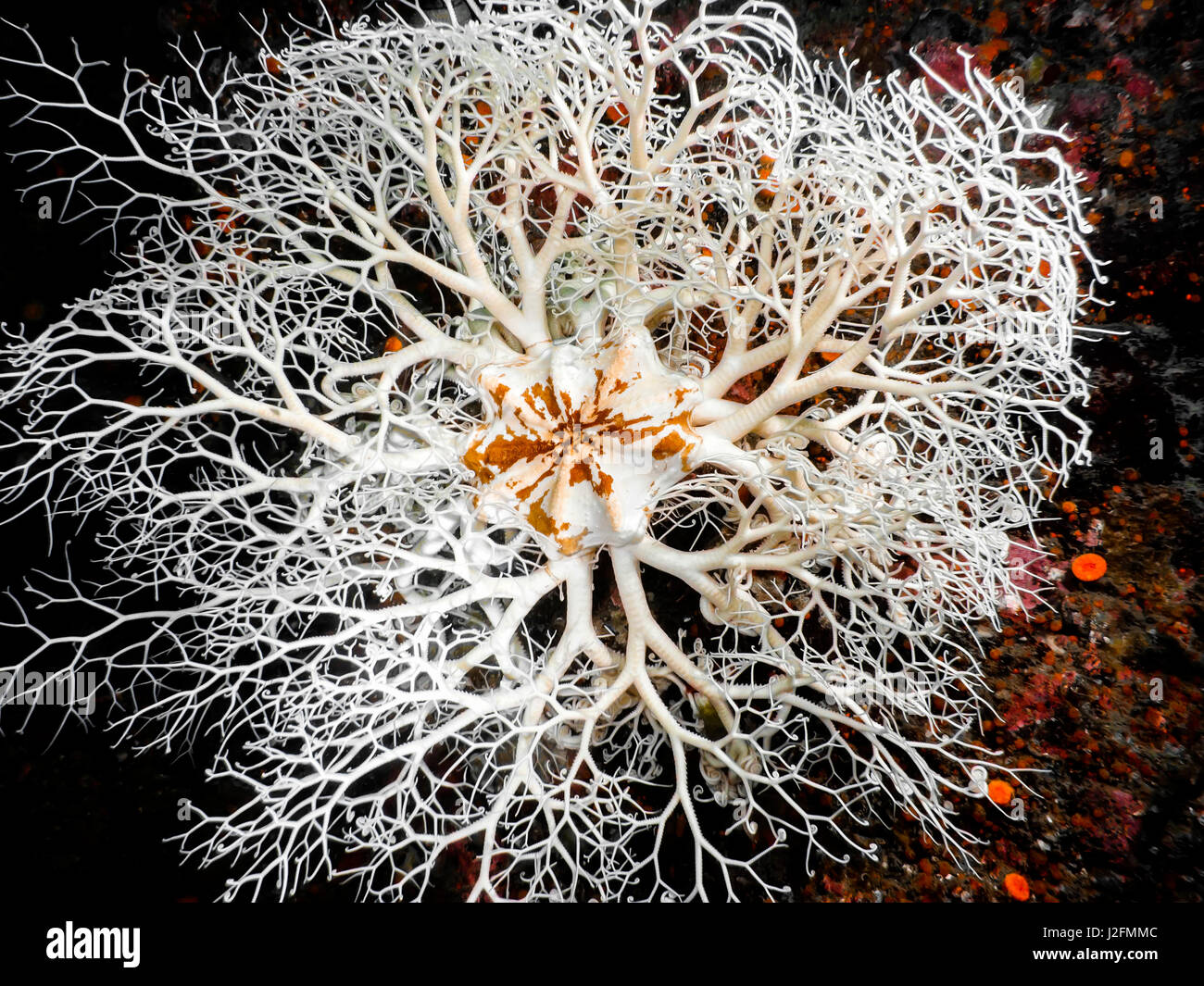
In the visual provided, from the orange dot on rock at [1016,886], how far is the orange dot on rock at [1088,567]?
838 mm

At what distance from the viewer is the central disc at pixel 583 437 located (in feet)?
5.32

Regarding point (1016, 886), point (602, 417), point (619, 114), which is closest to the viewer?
point (602, 417)

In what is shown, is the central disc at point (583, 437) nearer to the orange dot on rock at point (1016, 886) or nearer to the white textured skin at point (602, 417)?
the white textured skin at point (602, 417)

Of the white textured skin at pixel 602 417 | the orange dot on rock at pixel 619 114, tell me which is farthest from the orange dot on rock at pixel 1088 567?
the orange dot on rock at pixel 619 114

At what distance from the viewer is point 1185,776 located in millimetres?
1796

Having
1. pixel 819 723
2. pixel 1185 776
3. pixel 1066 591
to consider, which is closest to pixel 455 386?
pixel 819 723

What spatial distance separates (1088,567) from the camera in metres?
1.92

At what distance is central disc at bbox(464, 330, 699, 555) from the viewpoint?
162cm

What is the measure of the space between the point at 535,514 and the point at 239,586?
2.41 feet

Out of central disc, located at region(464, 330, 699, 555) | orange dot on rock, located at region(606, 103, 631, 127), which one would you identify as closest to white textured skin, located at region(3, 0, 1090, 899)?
central disc, located at region(464, 330, 699, 555)

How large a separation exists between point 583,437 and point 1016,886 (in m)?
1.69

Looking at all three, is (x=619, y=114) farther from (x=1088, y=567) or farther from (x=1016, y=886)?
(x=1016, y=886)

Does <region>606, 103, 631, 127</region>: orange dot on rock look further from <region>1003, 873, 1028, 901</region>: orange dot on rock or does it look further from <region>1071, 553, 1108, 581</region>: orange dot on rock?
<region>1003, 873, 1028, 901</region>: orange dot on rock

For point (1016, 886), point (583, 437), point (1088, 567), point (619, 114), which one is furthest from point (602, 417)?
point (1016, 886)
